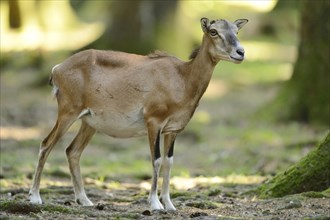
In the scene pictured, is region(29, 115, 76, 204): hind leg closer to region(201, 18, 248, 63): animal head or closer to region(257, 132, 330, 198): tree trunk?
region(201, 18, 248, 63): animal head

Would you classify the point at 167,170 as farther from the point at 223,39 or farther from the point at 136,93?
the point at 223,39

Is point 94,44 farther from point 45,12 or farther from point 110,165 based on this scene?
point 110,165

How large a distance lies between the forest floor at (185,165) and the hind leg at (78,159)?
186 mm

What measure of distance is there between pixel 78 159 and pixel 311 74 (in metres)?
8.47

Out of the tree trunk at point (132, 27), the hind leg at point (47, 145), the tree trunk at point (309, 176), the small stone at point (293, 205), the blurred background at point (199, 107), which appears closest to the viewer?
the small stone at point (293, 205)

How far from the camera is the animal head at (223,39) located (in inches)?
388

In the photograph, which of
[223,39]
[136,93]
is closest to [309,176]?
[223,39]

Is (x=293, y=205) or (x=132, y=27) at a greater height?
(x=132, y=27)

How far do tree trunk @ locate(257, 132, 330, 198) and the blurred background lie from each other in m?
2.90

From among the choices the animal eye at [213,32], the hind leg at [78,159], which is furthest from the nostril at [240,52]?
the hind leg at [78,159]

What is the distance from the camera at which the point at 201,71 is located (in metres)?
10.3

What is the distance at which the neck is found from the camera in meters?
10.3

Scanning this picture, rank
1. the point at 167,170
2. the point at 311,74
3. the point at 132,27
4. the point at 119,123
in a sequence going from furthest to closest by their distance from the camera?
1. the point at 132,27
2. the point at 311,74
3. the point at 119,123
4. the point at 167,170

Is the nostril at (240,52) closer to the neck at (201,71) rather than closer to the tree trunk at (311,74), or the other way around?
the neck at (201,71)
